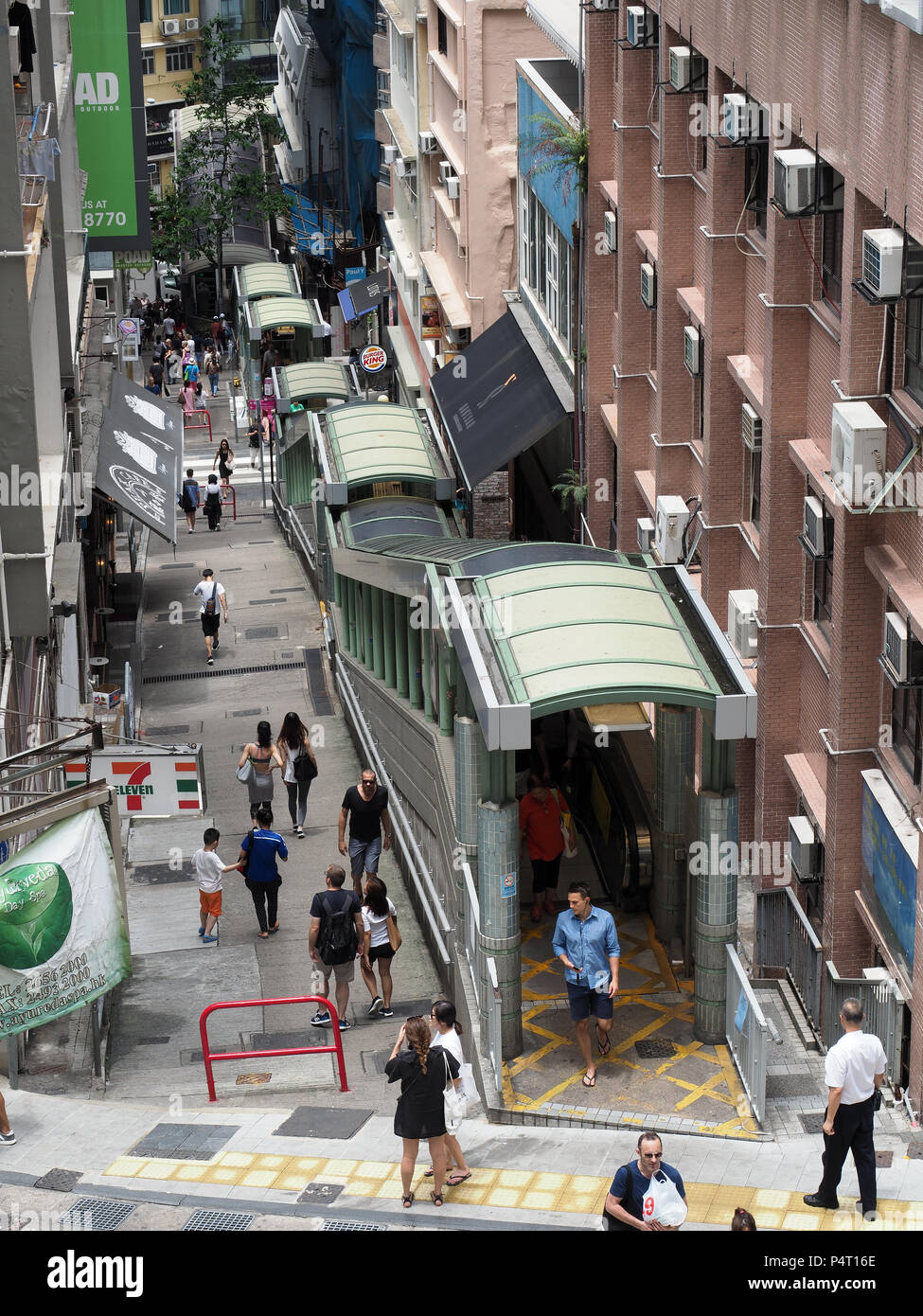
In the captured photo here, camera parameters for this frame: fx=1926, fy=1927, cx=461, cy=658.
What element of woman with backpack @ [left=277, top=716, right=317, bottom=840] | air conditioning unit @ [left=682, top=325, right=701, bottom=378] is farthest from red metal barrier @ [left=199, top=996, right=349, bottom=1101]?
air conditioning unit @ [left=682, top=325, right=701, bottom=378]

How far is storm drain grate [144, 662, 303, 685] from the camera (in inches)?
1198

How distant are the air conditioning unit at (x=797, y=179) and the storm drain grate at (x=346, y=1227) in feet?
28.2

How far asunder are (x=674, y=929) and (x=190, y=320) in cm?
5241

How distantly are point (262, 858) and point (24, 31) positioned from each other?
12.1 m

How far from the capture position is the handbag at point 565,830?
56.9 ft

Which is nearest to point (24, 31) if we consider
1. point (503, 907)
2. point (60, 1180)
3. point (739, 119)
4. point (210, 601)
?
point (210, 601)

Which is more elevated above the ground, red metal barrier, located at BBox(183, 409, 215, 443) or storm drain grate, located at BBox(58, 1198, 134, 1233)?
storm drain grate, located at BBox(58, 1198, 134, 1233)

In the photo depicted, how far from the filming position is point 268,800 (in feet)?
70.7

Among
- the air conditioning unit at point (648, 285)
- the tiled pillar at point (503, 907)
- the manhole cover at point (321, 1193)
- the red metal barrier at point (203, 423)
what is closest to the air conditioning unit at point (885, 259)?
the tiled pillar at point (503, 907)

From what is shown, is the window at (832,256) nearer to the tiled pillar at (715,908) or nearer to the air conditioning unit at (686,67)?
the air conditioning unit at (686,67)

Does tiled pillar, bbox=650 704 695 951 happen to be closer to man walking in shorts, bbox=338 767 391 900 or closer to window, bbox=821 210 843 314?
man walking in shorts, bbox=338 767 391 900

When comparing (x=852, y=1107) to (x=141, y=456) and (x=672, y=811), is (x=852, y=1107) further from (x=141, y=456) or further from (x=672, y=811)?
(x=141, y=456)

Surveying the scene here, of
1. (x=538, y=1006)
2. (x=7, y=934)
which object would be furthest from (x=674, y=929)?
(x=7, y=934)

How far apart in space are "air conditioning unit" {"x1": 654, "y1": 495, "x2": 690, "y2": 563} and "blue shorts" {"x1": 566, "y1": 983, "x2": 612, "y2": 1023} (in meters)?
7.06
